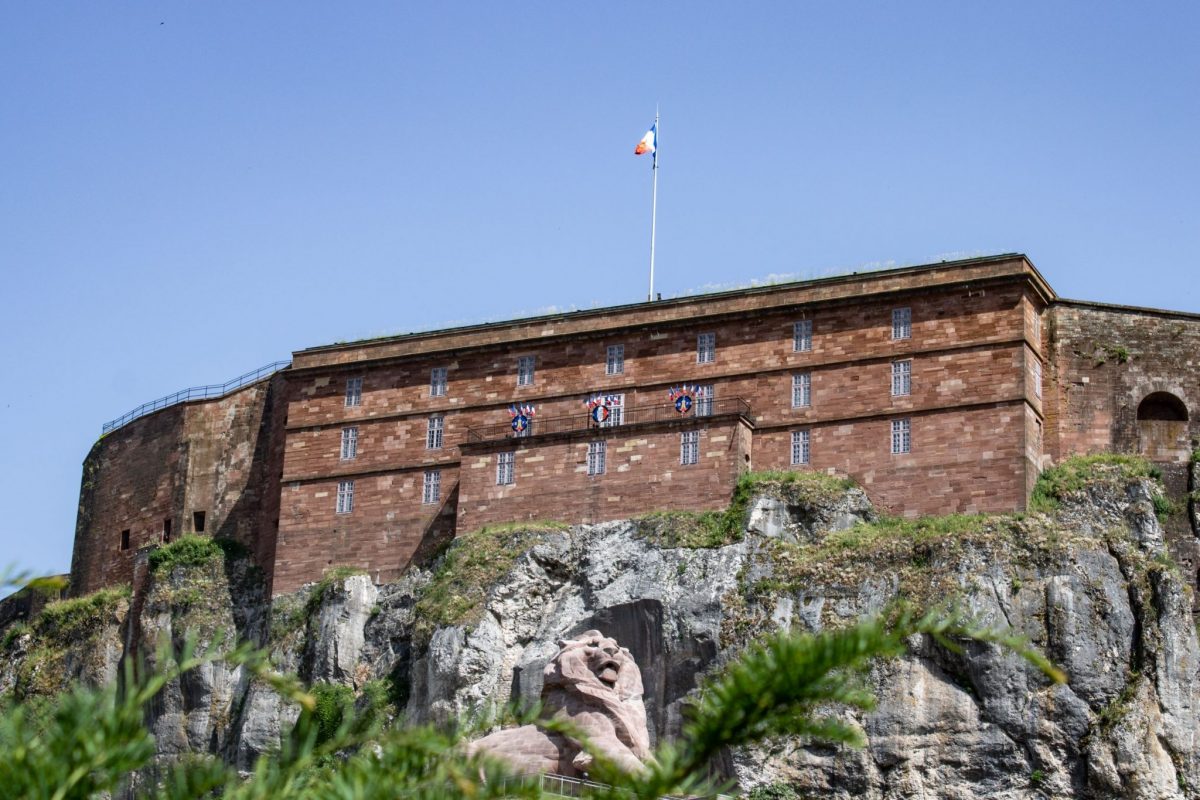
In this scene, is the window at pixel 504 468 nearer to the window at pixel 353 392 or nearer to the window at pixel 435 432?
the window at pixel 435 432

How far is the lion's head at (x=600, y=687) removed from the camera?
107 feet

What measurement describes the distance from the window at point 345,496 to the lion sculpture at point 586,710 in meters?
29.9

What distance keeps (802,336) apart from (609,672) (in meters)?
27.6

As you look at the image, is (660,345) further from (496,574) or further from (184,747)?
(184,747)

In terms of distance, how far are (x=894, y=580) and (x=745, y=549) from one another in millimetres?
4312

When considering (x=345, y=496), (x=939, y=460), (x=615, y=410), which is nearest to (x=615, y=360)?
(x=615, y=410)

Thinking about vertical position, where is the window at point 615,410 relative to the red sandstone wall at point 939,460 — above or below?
above

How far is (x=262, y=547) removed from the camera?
65.8 metres

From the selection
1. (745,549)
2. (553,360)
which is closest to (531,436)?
(553,360)

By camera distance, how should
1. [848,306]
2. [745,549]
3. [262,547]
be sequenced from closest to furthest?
[745,549] → [848,306] → [262,547]

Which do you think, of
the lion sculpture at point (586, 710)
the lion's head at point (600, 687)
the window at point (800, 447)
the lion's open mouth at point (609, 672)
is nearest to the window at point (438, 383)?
the window at point (800, 447)

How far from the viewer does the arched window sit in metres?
57.4

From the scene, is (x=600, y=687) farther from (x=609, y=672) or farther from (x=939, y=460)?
(x=939, y=460)

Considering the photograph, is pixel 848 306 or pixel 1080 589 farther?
pixel 848 306
